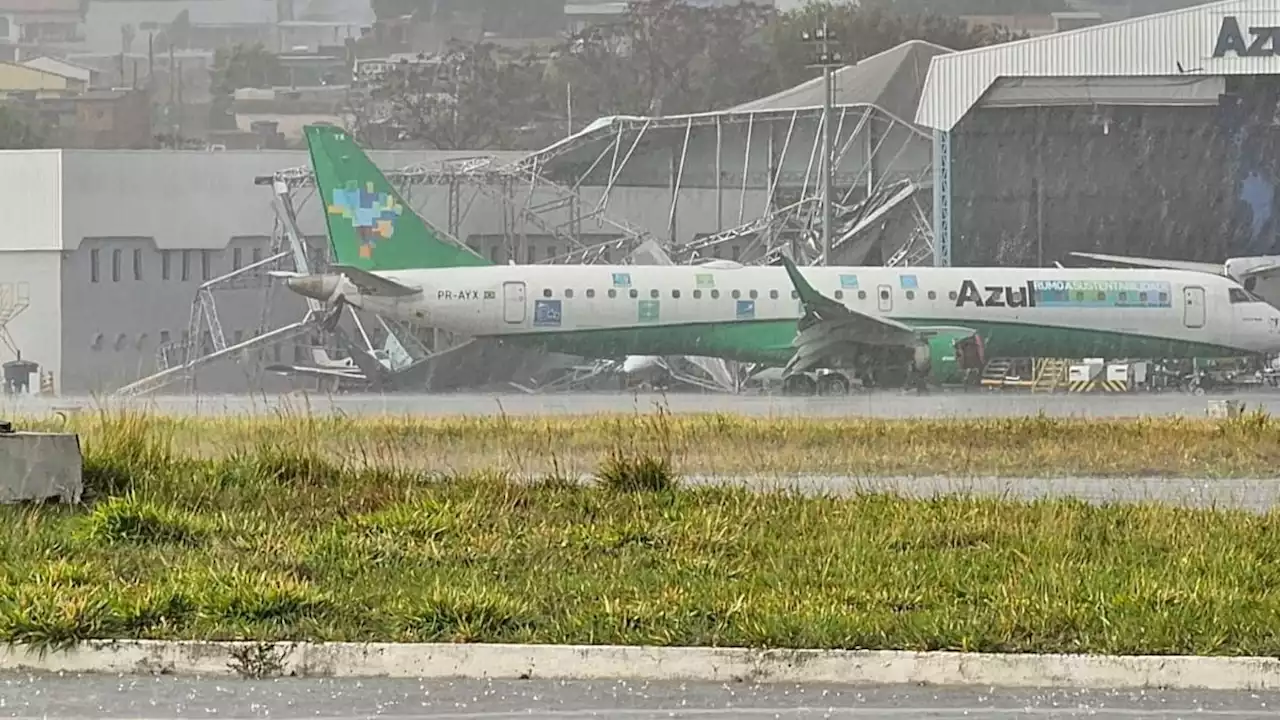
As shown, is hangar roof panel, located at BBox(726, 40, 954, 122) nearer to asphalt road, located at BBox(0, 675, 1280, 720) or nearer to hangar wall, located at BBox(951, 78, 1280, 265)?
hangar wall, located at BBox(951, 78, 1280, 265)

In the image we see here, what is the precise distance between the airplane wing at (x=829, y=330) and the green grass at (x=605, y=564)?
1988cm

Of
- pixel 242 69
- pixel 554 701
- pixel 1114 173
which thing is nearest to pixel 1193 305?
pixel 1114 173

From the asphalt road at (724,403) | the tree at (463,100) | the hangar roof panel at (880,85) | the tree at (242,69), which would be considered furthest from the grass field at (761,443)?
the tree at (463,100)

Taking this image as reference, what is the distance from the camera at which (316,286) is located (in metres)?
32.1

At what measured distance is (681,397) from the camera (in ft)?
105

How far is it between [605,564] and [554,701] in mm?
2229

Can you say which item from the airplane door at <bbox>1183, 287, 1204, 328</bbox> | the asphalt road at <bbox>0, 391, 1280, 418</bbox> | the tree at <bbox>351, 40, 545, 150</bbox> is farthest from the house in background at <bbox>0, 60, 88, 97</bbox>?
the airplane door at <bbox>1183, 287, 1204, 328</bbox>

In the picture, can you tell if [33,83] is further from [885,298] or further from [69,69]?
[885,298]

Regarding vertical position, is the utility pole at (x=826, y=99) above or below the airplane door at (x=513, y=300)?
above

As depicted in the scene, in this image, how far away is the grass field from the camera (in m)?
14.3

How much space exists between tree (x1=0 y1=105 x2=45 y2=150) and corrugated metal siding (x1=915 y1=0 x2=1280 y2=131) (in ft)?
61.1

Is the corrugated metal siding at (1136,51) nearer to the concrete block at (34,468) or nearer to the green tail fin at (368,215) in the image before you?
the green tail fin at (368,215)

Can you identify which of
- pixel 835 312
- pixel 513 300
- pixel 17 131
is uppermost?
pixel 17 131

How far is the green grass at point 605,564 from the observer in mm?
6688
